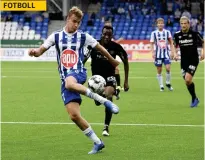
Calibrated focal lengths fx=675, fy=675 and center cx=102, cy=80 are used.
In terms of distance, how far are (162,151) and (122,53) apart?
8.85 ft

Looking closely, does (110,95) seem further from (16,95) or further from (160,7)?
(160,7)

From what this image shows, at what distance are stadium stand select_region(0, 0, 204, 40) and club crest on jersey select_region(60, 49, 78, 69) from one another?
36.1 metres

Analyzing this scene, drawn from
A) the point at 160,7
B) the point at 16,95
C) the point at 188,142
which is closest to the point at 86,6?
the point at 160,7

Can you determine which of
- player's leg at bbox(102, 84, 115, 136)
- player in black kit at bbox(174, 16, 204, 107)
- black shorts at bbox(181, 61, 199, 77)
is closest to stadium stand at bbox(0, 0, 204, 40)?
player in black kit at bbox(174, 16, 204, 107)

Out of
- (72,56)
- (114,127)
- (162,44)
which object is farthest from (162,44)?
(72,56)

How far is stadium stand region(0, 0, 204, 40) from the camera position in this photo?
47.0 metres

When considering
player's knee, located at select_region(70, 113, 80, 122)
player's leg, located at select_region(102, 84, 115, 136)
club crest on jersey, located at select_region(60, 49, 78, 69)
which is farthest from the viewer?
player's leg, located at select_region(102, 84, 115, 136)

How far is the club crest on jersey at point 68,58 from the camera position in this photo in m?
9.81

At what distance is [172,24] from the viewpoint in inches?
1822

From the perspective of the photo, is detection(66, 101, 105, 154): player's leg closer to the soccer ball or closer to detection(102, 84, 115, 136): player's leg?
the soccer ball

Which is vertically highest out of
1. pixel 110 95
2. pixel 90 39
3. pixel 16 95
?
pixel 90 39

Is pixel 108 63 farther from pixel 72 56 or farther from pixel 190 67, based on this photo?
pixel 190 67

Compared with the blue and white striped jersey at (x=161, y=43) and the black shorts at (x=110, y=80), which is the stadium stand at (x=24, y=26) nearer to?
the blue and white striped jersey at (x=161, y=43)

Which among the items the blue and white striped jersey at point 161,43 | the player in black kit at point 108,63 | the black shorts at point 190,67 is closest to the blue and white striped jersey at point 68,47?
the player in black kit at point 108,63
